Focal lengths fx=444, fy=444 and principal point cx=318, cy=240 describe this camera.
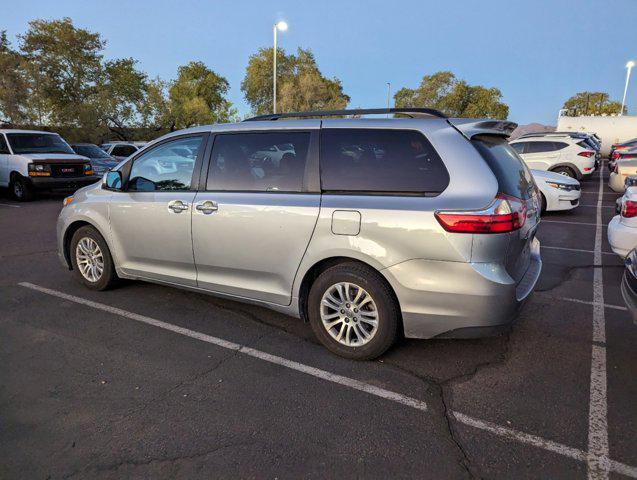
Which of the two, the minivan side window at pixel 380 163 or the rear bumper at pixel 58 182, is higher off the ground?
the minivan side window at pixel 380 163

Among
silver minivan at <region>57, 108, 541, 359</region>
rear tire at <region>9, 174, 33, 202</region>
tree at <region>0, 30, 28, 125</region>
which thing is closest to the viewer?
silver minivan at <region>57, 108, 541, 359</region>

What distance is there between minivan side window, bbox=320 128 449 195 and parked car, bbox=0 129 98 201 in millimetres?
11722

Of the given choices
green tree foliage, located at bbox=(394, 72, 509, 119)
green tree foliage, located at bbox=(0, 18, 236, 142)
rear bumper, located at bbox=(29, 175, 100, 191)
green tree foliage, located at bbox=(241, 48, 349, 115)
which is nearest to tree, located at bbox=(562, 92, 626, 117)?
green tree foliage, located at bbox=(394, 72, 509, 119)

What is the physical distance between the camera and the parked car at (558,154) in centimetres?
1500

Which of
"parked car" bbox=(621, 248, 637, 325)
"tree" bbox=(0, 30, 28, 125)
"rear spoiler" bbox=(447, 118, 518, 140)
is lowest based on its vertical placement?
"parked car" bbox=(621, 248, 637, 325)

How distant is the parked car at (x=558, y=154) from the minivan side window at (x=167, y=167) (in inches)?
534

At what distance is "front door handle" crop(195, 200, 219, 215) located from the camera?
3828mm

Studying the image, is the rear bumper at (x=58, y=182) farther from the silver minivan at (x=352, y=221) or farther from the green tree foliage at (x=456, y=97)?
the green tree foliage at (x=456, y=97)

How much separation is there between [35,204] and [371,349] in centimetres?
1231

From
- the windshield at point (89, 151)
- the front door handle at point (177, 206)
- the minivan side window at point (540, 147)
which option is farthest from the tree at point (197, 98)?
the front door handle at point (177, 206)

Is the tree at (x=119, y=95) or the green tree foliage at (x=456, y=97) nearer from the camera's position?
the tree at (x=119, y=95)

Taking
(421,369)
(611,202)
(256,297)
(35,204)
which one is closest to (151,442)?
(256,297)

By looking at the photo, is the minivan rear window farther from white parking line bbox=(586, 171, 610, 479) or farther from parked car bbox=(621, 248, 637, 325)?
white parking line bbox=(586, 171, 610, 479)

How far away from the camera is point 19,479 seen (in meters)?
2.23
